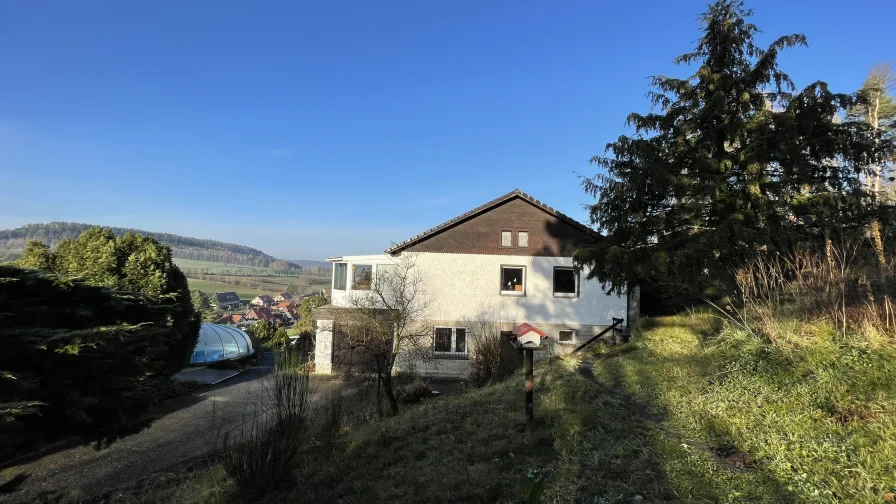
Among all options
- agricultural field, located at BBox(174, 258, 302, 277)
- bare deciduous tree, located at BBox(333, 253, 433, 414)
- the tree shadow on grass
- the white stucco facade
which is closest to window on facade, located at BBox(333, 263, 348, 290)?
bare deciduous tree, located at BBox(333, 253, 433, 414)

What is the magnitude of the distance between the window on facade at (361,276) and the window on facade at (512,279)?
596cm

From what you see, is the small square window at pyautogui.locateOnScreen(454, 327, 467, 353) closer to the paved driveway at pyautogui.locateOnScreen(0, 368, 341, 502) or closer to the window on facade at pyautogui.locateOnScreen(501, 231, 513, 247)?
the window on facade at pyautogui.locateOnScreen(501, 231, 513, 247)

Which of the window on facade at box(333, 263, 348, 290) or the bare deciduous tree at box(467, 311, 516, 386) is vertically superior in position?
the window on facade at box(333, 263, 348, 290)

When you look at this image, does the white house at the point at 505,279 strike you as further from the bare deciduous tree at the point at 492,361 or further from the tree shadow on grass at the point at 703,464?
the tree shadow on grass at the point at 703,464

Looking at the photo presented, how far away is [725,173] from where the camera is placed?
1123 cm

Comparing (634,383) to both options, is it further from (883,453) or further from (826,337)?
(883,453)

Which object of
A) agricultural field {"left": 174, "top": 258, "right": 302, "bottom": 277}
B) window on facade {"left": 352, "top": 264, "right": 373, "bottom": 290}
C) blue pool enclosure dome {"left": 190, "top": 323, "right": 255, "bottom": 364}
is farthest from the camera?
agricultural field {"left": 174, "top": 258, "right": 302, "bottom": 277}

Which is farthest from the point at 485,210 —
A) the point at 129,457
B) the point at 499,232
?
the point at 129,457

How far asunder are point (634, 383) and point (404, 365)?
12245 millimetres

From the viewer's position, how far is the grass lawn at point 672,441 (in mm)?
3723

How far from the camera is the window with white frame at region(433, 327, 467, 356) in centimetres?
1947

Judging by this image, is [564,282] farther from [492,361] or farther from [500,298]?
[492,361]

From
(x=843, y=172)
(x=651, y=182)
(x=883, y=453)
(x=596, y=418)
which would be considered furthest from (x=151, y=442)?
(x=843, y=172)

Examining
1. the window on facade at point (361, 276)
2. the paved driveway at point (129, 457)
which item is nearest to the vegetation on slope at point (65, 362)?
the paved driveway at point (129, 457)
